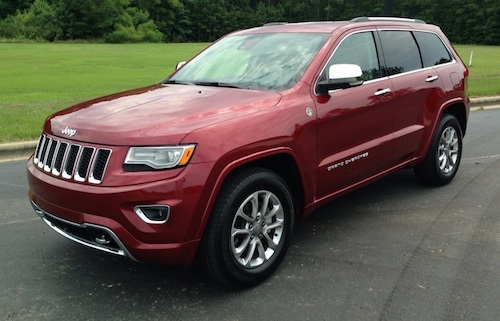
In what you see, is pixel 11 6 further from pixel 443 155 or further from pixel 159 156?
pixel 159 156

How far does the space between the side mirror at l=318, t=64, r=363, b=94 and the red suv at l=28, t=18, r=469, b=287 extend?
1 centimetres

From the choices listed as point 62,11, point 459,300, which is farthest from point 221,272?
point 62,11

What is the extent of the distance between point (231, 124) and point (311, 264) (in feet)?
4.27

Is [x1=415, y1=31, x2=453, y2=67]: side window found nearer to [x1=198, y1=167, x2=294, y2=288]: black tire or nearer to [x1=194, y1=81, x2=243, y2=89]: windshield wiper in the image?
[x1=194, y1=81, x2=243, y2=89]: windshield wiper

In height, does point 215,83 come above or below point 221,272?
above

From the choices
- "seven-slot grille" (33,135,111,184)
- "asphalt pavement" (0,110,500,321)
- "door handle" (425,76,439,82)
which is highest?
"door handle" (425,76,439,82)

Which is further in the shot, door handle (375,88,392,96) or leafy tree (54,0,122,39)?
leafy tree (54,0,122,39)

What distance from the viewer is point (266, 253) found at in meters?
3.58

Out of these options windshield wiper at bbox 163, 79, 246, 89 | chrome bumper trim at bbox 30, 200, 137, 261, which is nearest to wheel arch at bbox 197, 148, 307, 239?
chrome bumper trim at bbox 30, 200, 137, 261

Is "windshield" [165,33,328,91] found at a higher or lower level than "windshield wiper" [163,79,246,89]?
higher

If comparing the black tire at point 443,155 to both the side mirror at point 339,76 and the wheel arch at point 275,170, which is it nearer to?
the side mirror at point 339,76

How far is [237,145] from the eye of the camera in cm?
323

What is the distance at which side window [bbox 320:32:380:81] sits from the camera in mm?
4305

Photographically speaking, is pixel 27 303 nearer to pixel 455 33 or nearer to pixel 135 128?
pixel 135 128
